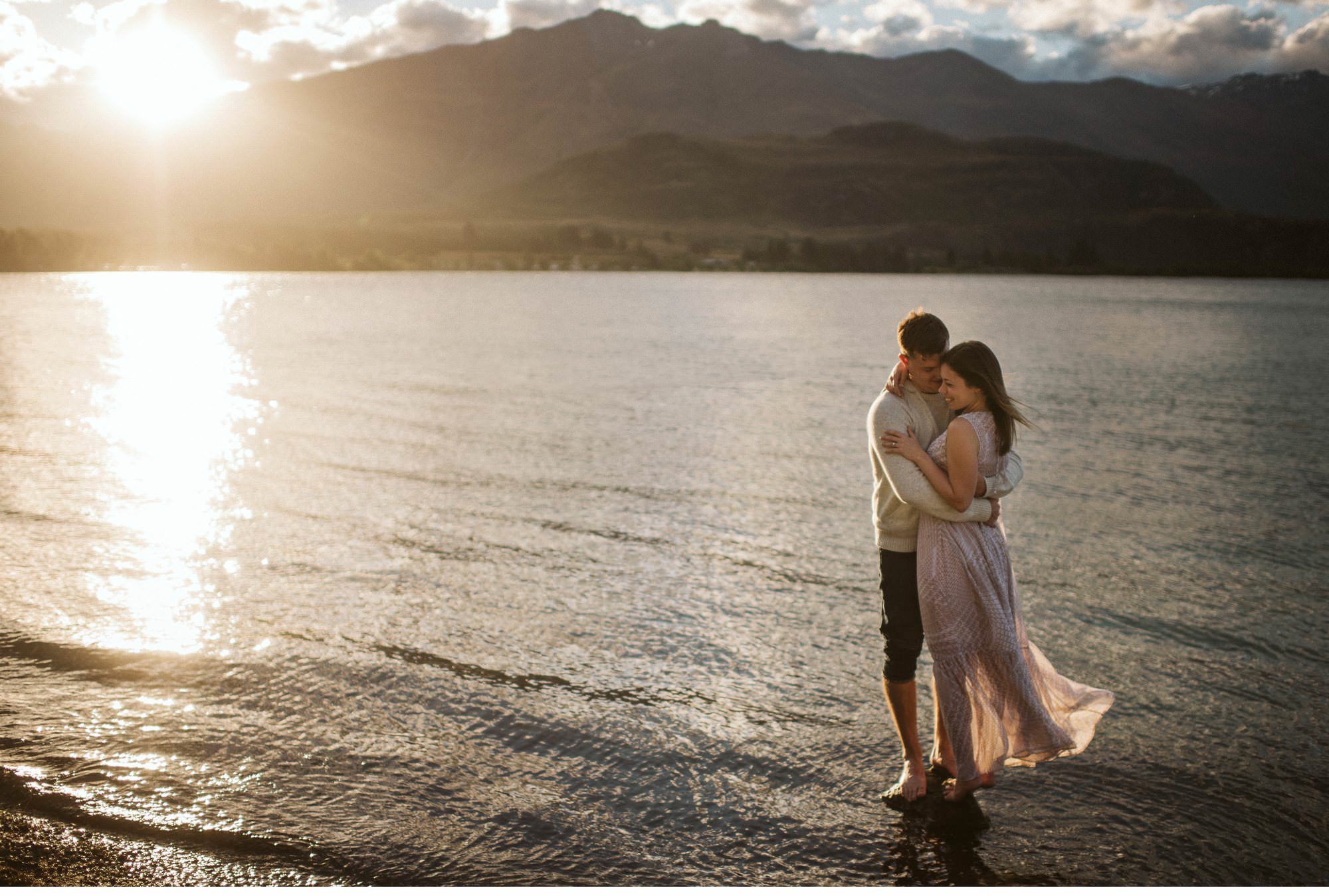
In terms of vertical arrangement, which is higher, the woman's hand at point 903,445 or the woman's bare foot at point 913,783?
the woman's hand at point 903,445

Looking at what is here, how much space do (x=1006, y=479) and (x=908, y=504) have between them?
1.59 ft

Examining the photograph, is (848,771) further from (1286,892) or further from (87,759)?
(87,759)

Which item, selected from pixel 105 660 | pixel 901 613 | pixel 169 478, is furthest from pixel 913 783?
pixel 169 478

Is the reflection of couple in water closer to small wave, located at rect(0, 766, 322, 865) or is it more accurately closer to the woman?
the woman

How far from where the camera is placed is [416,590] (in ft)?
28.7

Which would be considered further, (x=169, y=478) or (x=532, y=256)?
(x=532, y=256)

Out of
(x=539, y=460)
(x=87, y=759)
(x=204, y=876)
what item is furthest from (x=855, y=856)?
(x=539, y=460)

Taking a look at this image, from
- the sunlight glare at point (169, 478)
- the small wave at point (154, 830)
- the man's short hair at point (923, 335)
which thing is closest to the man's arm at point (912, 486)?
the man's short hair at point (923, 335)

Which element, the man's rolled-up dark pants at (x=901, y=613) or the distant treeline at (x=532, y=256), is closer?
the man's rolled-up dark pants at (x=901, y=613)

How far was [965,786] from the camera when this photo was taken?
5078 millimetres

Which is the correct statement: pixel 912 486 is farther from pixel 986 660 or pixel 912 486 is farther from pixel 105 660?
pixel 105 660

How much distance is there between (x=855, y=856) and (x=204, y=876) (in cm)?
308

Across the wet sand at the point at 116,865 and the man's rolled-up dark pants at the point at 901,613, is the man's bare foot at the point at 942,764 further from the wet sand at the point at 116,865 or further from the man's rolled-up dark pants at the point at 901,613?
the wet sand at the point at 116,865

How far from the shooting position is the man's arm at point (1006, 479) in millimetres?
4730
